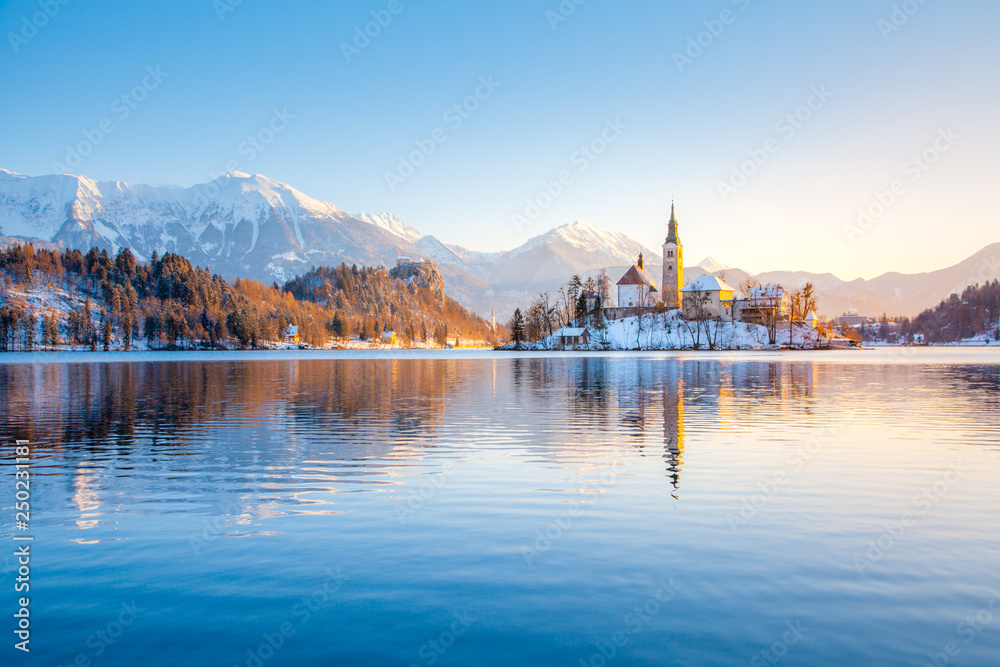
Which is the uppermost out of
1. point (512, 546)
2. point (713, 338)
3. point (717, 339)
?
point (713, 338)

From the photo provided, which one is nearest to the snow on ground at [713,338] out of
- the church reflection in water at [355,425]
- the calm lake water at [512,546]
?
the church reflection in water at [355,425]

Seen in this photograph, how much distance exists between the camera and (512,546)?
12.7m

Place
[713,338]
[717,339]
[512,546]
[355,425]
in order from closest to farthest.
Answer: [512,546], [355,425], [717,339], [713,338]

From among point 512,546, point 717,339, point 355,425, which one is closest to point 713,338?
point 717,339

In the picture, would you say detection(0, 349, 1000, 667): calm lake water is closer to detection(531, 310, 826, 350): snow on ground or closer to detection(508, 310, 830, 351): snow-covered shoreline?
detection(508, 310, 830, 351): snow-covered shoreline

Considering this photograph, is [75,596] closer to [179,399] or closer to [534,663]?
[534,663]

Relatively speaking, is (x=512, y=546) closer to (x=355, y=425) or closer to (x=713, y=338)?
(x=355, y=425)

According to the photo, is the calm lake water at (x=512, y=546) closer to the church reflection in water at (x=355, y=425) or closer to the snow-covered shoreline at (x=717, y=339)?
the church reflection in water at (x=355, y=425)

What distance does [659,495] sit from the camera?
55.3 feet

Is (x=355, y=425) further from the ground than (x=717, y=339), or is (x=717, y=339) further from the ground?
(x=717, y=339)

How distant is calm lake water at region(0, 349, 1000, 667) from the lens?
8711mm

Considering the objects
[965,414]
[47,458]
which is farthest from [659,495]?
[965,414]

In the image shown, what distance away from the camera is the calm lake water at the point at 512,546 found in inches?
343

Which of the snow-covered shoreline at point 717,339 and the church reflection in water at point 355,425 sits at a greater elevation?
the snow-covered shoreline at point 717,339
